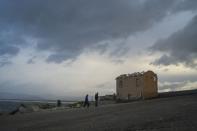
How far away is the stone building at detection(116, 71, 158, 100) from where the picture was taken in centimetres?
6284

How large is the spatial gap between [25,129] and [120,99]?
39838mm

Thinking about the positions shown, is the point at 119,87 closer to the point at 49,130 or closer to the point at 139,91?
the point at 139,91

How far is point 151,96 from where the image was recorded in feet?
208

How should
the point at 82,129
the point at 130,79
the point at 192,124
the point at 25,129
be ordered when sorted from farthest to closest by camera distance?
the point at 130,79
the point at 25,129
the point at 82,129
the point at 192,124

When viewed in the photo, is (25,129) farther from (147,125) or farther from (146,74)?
(146,74)

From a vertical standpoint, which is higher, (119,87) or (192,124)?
(119,87)

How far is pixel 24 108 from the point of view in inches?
2360

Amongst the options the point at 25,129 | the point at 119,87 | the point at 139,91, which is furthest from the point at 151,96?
the point at 25,129

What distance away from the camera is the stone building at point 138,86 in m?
62.8

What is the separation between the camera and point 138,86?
208 ft

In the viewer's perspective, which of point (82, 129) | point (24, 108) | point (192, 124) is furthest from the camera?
point (24, 108)

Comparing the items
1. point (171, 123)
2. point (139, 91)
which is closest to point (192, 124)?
point (171, 123)

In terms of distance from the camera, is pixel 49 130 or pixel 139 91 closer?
pixel 49 130

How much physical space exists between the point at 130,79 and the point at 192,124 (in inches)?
1720
